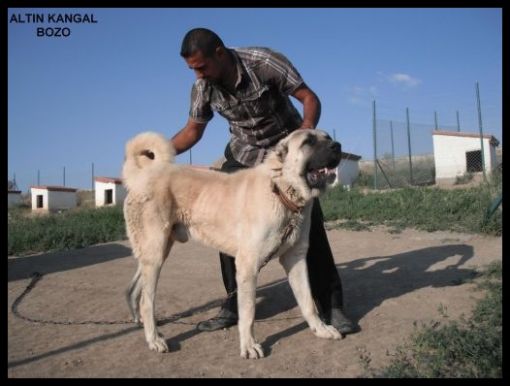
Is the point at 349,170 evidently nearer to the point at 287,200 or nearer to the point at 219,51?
the point at 219,51

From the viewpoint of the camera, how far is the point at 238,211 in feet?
11.1

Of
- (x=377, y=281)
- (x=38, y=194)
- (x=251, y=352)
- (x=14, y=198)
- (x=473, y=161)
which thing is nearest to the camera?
(x=251, y=352)

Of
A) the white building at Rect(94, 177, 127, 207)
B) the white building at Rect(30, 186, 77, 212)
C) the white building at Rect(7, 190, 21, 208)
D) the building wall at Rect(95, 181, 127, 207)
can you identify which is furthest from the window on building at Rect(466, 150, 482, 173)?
the white building at Rect(7, 190, 21, 208)

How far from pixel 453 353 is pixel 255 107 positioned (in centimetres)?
236

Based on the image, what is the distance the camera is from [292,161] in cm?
328

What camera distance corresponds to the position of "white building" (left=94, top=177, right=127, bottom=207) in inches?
1019

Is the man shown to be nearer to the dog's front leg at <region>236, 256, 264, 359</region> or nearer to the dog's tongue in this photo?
the dog's tongue

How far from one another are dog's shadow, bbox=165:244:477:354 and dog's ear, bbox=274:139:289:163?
4.64 feet

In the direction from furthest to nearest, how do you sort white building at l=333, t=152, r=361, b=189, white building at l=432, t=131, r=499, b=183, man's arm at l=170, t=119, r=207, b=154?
white building at l=333, t=152, r=361, b=189 < white building at l=432, t=131, r=499, b=183 < man's arm at l=170, t=119, r=207, b=154

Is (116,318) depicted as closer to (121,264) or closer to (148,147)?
(148,147)

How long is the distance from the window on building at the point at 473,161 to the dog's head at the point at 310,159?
50.4ft

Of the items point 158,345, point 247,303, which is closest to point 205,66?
point 247,303

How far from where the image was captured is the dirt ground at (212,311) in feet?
9.53

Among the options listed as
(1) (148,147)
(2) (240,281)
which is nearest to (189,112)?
(1) (148,147)
